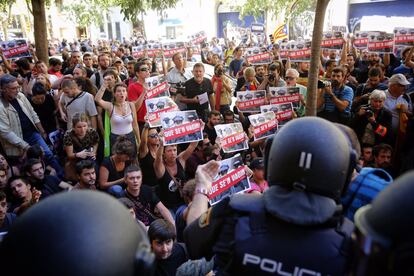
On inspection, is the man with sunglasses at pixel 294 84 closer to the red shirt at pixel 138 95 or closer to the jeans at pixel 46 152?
the red shirt at pixel 138 95

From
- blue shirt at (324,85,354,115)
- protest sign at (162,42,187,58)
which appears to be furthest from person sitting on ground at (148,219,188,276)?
protest sign at (162,42,187,58)

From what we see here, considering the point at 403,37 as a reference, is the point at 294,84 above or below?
below

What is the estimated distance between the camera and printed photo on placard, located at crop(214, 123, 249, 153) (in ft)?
15.2

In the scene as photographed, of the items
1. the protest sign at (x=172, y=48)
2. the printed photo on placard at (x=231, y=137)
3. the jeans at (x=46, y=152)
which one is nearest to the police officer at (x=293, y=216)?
the printed photo on placard at (x=231, y=137)

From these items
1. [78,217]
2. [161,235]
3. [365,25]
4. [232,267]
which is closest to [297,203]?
[232,267]

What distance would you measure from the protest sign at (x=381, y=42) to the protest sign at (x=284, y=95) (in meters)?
2.74

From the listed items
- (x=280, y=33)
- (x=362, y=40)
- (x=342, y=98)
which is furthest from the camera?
(x=280, y=33)

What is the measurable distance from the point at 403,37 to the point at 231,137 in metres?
4.44

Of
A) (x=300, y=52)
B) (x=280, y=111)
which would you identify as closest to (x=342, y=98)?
(x=280, y=111)

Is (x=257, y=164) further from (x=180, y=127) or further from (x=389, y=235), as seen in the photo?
(x=389, y=235)

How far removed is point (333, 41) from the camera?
292 inches

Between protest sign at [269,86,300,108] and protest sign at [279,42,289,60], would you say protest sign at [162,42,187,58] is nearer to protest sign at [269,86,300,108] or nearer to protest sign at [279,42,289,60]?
protest sign at [279,42,289,60]

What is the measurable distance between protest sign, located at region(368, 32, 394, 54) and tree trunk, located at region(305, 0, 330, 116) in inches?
113

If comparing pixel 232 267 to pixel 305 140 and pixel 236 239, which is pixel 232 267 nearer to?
pixel 236 239
